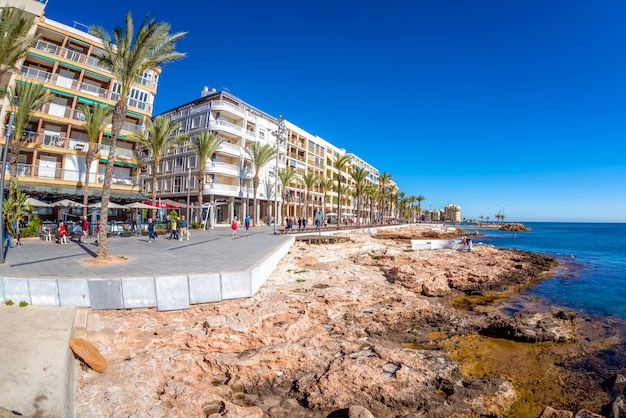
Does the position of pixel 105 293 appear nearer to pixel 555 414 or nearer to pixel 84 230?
pixel 555 414

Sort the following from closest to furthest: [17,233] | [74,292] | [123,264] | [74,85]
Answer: [74,292]
[123,264]
[17,233]
[74,85]

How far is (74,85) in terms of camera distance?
2583cm

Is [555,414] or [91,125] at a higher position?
[91,125]

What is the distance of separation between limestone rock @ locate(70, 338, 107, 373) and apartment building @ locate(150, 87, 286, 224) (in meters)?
30.4

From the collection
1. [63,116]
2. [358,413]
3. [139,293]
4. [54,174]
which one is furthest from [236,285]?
[63,116]

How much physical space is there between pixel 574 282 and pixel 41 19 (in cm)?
4665

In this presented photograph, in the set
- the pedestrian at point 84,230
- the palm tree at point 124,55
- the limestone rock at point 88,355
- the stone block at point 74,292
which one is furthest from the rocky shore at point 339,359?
the pedestrian at point 84,230

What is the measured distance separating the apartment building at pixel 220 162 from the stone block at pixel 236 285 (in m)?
27.5

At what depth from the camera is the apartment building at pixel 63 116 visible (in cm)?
2359

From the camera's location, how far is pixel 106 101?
89.8 ft

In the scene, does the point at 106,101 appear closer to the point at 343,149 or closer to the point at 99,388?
the point at 99,388

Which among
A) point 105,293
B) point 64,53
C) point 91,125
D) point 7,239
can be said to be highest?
point 64,53

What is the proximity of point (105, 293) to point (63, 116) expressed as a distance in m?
25.1

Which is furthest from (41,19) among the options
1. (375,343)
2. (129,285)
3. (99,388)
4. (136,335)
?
(375,343)
